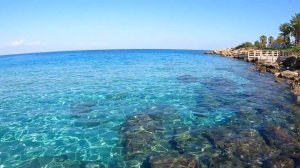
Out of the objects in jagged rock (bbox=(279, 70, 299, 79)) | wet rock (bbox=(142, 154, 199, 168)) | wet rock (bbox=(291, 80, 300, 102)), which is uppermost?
jagged rock (bbox=(279, 70, 299, 79))

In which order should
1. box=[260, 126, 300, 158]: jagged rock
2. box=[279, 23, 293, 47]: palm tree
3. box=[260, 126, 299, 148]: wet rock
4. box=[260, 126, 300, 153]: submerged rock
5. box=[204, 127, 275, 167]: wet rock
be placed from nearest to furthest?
box=[204, 127, 275, 167]: wet rock, box=[260, 126, 300, 158]: jagged rock, box=[260, 126, 300, 153]: submerged rock, box=[260, 126, 299, 148]: wet rock, box=[279, 23, 293, 47]: palm tree

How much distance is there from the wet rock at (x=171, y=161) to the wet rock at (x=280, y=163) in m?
3.23

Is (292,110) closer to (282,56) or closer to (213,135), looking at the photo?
(213,135)

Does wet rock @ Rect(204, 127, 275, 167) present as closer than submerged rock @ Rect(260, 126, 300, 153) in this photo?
Yes

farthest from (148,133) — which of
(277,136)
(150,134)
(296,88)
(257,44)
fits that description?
(257,44)

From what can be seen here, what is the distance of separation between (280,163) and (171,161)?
4.87 meters

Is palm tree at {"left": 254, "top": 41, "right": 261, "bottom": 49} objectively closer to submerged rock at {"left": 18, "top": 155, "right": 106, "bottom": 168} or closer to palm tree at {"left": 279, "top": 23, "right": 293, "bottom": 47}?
palm tree at {"left": 279, "top": 23, "right": 293, "bottom": 47}

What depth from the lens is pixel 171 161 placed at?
12.6 metres

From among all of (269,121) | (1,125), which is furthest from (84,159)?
(269,121)

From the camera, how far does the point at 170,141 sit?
15102 millimetres

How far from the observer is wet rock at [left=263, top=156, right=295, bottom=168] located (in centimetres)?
1214

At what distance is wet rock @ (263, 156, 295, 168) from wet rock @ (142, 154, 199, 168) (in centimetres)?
323

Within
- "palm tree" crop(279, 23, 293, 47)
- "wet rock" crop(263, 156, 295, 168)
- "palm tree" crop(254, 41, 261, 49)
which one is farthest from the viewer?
"palm tree" crop(254, 41, 261, 49)

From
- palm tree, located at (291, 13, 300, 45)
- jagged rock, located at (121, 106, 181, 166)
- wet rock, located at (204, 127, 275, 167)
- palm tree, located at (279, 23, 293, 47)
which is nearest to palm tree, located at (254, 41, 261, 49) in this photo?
palm tree, located at (279, 23, 293, 47)
